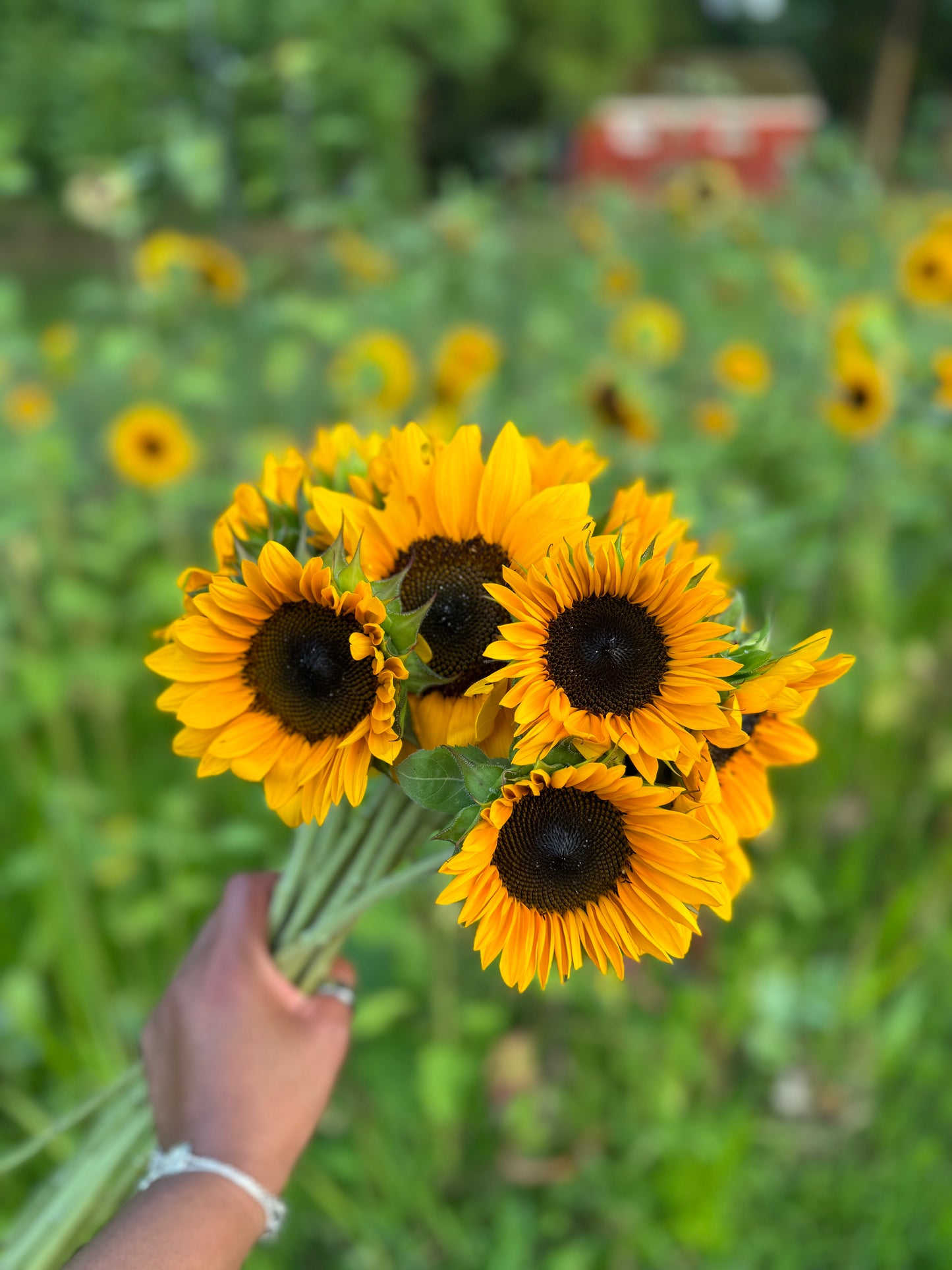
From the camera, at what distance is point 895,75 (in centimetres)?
2000

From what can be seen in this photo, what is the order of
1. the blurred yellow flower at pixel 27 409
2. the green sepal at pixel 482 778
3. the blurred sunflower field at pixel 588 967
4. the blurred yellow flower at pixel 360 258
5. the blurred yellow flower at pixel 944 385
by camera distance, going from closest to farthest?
the green sepal at pixel 482 778 < the blurred sunflower field at pixel 588 967 < the blurred yellow flower at pixel 944 385 < the blurred yellow flower at pixel 27 409 < the blurred yellow flower at pixel 360 258

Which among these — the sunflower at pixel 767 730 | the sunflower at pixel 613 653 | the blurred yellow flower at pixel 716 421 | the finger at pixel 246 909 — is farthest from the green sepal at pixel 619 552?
the blurred yellow flower at pixel 716 421

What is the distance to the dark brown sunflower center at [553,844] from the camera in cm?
57

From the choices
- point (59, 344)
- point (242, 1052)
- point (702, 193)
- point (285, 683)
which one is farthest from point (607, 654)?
point (702, 193)

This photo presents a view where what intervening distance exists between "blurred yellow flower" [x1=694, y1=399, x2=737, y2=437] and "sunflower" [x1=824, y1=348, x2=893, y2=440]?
0.33 m

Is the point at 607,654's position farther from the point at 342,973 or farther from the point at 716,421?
the point at 716,421

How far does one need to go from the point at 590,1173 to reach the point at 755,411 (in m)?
1.91

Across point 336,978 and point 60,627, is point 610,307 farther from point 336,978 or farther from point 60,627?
point 336,978

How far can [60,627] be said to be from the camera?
106 inches

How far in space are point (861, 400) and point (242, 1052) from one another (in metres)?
1.70

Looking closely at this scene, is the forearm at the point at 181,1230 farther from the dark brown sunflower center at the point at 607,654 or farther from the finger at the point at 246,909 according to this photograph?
the dark brown sunflower center at the point at 607,654

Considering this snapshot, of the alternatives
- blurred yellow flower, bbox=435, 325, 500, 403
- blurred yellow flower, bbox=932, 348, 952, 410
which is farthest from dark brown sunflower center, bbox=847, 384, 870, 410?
blurred yellow flower, bbox=435, 325, 500, 403

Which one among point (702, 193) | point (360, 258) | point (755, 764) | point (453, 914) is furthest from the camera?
point (702, 193)

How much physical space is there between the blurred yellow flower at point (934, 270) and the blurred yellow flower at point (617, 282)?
0.81 m
